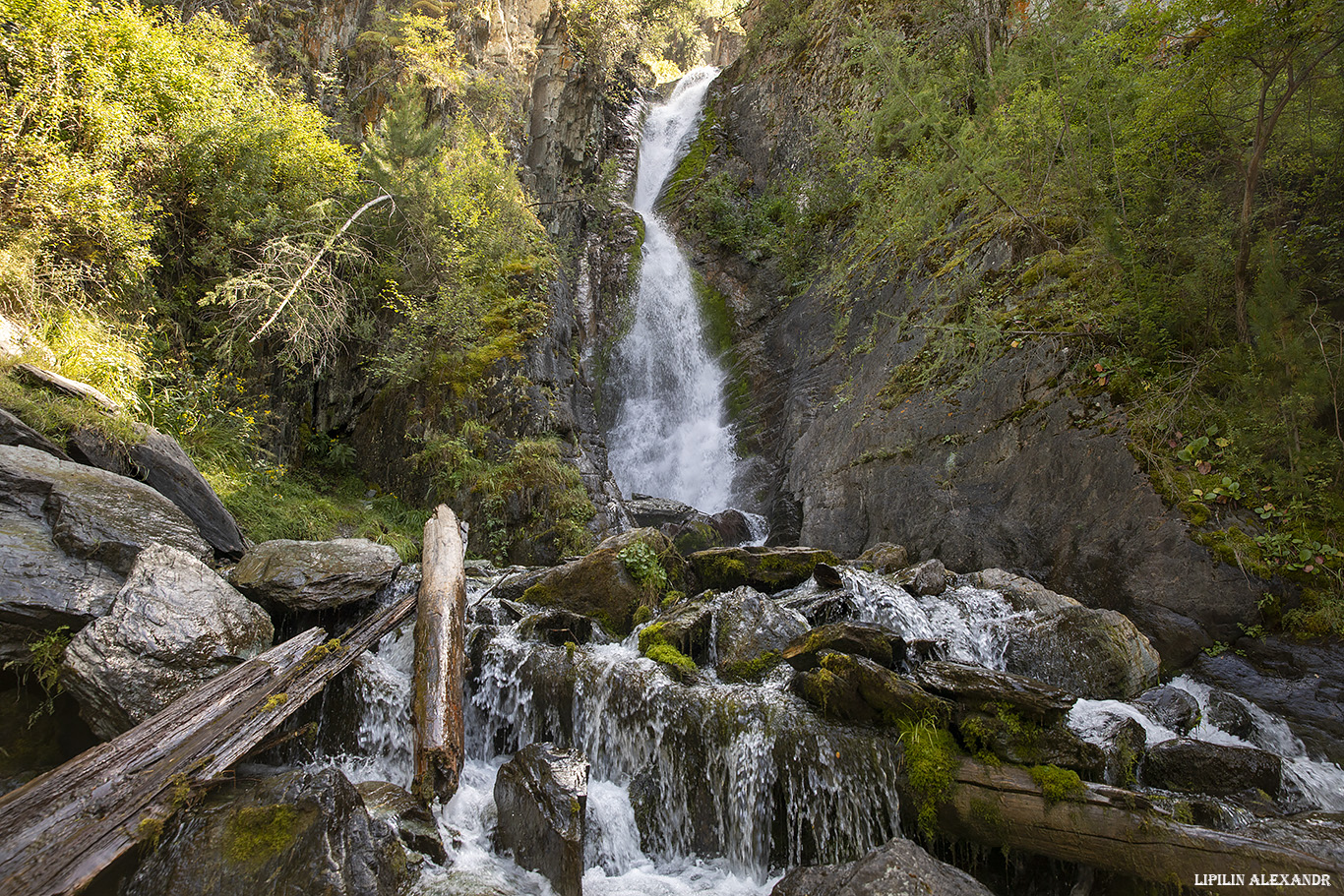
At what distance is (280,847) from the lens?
10.6 feet

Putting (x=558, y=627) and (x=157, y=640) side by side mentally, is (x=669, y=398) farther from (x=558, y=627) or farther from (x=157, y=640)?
(x=157, y=640)

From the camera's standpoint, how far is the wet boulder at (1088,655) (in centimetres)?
486

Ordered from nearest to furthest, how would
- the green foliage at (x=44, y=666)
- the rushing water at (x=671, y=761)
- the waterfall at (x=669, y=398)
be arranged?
the rushing water at (x=671, y=761) < the green foliage at (x=44, y=666) < the waterfall at (x=669, y=398)

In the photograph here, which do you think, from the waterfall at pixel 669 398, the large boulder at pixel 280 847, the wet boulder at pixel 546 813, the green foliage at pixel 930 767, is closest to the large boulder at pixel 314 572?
the large boulder at pixel 280 847

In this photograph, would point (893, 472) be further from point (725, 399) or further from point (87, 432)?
point (87, 432)

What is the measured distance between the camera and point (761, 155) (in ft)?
65.2

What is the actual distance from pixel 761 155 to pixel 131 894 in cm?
2210

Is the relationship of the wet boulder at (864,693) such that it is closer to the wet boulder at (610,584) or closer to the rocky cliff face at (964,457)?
the wet boulder at (610,584)

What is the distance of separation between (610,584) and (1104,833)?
187 inches

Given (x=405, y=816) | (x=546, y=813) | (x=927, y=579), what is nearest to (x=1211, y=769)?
(x=927, y=579)

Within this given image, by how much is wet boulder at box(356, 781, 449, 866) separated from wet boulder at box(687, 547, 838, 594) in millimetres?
4129

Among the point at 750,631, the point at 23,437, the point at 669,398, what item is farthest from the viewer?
the point at 669,398

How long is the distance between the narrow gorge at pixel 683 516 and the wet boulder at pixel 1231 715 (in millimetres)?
36

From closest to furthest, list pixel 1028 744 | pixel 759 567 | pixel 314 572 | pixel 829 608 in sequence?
pixel 1028 744, pixel 314 572, pixel 829 608, pixel 759 567
